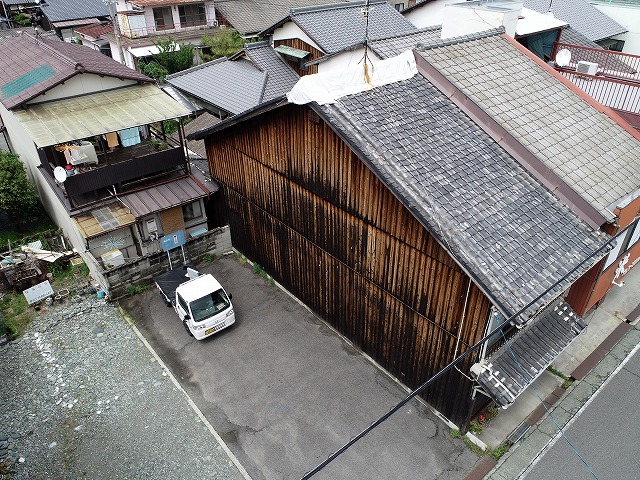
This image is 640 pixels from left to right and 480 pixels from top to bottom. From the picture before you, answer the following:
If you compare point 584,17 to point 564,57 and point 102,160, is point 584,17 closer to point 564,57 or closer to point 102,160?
point 564,57

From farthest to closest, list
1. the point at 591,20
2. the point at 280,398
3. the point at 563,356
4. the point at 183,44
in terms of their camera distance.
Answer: the point at 183,44 < the point at 591,20 < the point at 563,356 < the point at 280,398

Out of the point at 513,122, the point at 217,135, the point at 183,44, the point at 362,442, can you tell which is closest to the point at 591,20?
the point at 513,122

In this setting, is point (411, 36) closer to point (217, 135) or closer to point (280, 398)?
point (217, 135)

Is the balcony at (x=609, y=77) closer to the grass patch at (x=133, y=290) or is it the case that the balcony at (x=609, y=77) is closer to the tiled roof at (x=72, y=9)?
the grass patch at (x=133, y=290)

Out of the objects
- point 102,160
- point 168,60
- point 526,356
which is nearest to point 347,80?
point 526,356

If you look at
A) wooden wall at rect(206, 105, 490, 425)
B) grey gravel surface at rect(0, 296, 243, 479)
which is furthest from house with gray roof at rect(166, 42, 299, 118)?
grey gravel surface at rect(0, 296, 243, 479)

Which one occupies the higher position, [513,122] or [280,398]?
[513,122]

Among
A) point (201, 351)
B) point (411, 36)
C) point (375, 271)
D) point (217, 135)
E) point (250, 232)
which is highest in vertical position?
point (411, 36)
